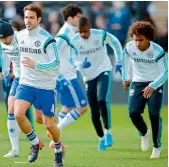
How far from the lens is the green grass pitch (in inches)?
496

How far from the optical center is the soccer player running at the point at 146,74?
13305 millimetres

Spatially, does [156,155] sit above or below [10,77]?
below

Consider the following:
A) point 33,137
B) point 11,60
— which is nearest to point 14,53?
point 11,60

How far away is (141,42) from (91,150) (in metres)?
2.21

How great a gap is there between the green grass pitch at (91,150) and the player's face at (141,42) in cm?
168

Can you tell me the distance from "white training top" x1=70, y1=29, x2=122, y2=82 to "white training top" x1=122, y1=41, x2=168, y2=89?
1.02m

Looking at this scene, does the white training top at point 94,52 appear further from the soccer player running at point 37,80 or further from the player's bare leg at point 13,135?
the soccer player running at point 37,80

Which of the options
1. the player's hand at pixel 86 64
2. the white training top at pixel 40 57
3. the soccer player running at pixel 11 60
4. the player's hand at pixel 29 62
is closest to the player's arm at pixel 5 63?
the soccer player running at pixel 11 60

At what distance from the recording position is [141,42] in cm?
1331

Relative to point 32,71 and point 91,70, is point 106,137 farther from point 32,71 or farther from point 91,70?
point 32,71

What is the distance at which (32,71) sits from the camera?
40.1 feet

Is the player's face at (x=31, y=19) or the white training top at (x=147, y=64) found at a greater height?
the player's face at (x=31, y=19)

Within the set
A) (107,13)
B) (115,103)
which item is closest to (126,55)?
(115,103)

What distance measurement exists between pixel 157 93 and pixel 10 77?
236 cm
